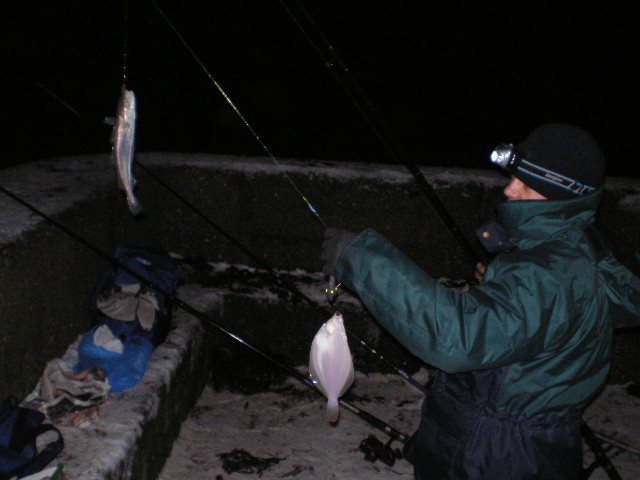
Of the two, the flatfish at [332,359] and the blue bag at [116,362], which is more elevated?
the flatfish at [332,359]

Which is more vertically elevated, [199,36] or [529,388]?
[199,36]

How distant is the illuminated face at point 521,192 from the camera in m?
1.87

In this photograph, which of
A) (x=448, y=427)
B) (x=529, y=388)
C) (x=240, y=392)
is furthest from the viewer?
(x=240, y=392)

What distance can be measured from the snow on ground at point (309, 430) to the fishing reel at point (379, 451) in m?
0.04

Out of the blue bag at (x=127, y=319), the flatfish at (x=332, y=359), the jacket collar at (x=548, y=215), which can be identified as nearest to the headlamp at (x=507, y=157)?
the jacket collar at (x=548, y=215)

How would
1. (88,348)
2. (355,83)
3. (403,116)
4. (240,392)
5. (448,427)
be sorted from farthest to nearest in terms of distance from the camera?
(403,116) < (240,392) < (88,348) < (355,83) < (448,427)

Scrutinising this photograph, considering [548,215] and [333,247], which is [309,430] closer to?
[333,247]

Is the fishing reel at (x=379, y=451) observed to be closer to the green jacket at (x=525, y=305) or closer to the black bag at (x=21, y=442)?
the green jacket at (x=525, y=305)

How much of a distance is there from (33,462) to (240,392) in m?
1.95

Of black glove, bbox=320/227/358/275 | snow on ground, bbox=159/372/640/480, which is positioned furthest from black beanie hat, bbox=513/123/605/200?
snow on ground, bbox=159/372/640/480

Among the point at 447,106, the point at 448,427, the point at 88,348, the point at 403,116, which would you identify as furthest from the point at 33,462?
the point at 447,106

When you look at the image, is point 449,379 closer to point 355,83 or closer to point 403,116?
point 355,83

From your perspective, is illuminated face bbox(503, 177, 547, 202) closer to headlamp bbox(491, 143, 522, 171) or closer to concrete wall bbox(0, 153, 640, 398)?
headlamp bbox(491, 143, 522, 171)

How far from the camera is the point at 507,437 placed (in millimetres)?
1858
